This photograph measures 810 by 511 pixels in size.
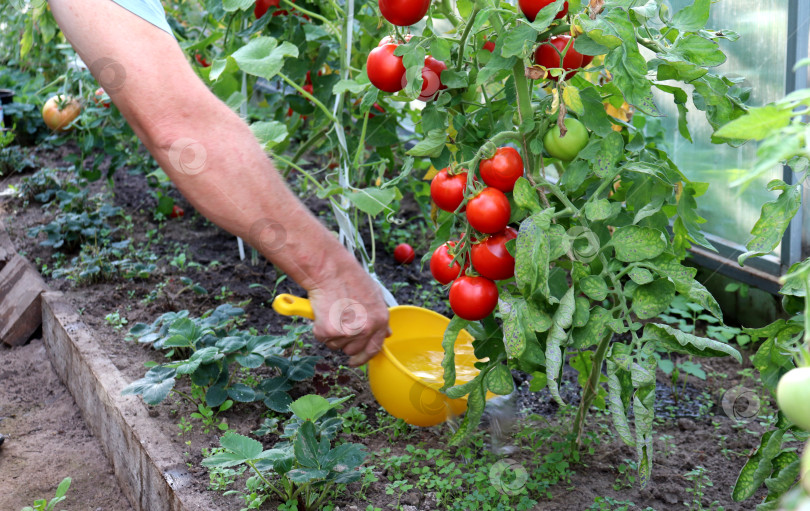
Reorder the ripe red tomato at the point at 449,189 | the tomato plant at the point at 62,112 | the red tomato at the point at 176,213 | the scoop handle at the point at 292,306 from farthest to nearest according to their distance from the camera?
1. the red tomato at the point at 176,213
2. the tomato plant at the point at 62,112
3. the scoop handle at the point at 292,306
4. the ripe red tomato at the point at 449,189

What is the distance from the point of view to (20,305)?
2365 mm

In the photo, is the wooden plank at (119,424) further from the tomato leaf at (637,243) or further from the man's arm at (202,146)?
the tomato leaf at (637,243)

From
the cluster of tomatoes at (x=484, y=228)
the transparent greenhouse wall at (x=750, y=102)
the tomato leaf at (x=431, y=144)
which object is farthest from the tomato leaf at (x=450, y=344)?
the transparent greenhouse wall at (x=750, y=102)

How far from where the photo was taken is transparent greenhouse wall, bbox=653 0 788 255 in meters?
1.89

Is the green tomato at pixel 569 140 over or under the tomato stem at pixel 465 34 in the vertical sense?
under

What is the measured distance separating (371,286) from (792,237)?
1.22 m

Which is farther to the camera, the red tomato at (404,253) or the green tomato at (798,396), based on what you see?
the red tomato at (404,253)

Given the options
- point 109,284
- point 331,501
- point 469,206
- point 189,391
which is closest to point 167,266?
point 109,284

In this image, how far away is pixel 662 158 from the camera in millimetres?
1287

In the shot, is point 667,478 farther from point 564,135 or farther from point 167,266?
point 167,266

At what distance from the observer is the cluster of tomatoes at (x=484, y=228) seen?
43.0 inches

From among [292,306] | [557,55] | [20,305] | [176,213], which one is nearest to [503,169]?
[557,55]

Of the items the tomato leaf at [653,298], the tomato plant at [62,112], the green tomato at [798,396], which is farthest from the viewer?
the tomato plant at [62,112]

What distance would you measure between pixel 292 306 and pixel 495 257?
381mm
